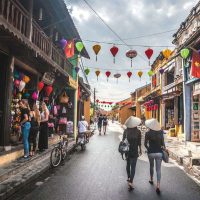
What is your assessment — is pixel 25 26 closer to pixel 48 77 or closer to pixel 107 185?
pixel 48 77

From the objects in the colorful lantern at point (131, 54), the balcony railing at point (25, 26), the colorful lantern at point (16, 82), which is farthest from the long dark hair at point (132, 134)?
the colorful lantern at point (131, 54)

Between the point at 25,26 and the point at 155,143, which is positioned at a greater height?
the point at 25,26

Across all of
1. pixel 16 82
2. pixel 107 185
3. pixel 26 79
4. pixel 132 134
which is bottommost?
pixel 107 185

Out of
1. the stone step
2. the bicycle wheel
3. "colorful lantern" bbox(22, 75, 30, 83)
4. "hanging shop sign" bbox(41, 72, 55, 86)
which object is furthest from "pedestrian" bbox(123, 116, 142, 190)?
"hanging shop sign" bbox(41, 72, 55, 86)

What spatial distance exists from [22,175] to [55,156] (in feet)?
5.72

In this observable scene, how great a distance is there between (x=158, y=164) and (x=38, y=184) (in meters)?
3.03

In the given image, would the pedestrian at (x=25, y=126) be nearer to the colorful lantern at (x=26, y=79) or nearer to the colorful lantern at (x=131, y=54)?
the colorful lantern at (x=26, y=79)

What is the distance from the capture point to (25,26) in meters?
7.63

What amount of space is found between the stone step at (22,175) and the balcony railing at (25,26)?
4.17m

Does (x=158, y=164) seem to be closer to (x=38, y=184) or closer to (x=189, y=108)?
(x=38, y=184)

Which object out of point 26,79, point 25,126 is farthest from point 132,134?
point 26,79

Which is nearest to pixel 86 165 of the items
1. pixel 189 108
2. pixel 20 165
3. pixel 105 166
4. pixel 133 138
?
pixel 105 166

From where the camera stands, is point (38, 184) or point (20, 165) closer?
point (38, 184)

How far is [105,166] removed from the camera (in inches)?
282
